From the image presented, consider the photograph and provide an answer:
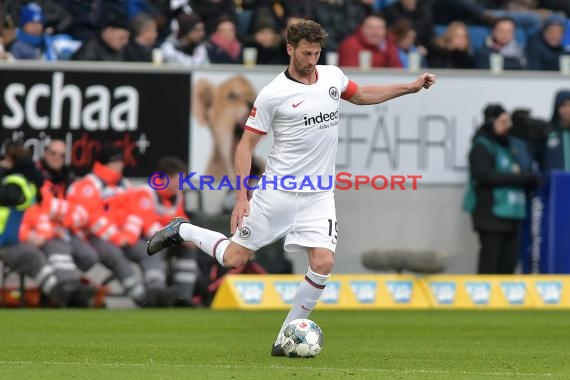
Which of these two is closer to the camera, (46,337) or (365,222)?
(46,337)

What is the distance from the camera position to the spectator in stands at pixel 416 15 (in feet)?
74.7

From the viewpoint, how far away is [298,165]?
36.9 ft

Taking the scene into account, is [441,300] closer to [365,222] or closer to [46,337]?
[365,222]

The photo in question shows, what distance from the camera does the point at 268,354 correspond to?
37.4 feet

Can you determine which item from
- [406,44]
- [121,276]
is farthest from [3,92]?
[406,44]

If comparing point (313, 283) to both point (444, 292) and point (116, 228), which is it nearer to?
point (116, 228)

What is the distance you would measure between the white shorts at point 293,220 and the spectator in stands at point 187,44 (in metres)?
9.05

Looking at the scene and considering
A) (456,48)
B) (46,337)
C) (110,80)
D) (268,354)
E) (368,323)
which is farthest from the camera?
(456,48)

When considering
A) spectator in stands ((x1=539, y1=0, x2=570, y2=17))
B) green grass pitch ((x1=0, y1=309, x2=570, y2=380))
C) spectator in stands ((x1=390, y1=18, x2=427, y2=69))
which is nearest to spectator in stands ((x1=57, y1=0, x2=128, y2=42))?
spectator in stands ((x1=390, y1=18, x2=427, y2=69))

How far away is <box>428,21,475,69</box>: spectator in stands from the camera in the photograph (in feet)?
71.4

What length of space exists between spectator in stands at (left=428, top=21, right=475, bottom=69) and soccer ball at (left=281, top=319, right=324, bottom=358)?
1129cm

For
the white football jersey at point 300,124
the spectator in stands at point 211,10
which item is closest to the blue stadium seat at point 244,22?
the spectator in stands at point 211,10

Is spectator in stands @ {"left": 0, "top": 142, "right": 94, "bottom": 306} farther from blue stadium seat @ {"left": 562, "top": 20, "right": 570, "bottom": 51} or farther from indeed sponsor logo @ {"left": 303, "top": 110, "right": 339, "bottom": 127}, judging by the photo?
blue stadium seat @ {"left": 562, "top": 20, "right": 570, "bottom": 51}

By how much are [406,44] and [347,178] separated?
2.84 meters
